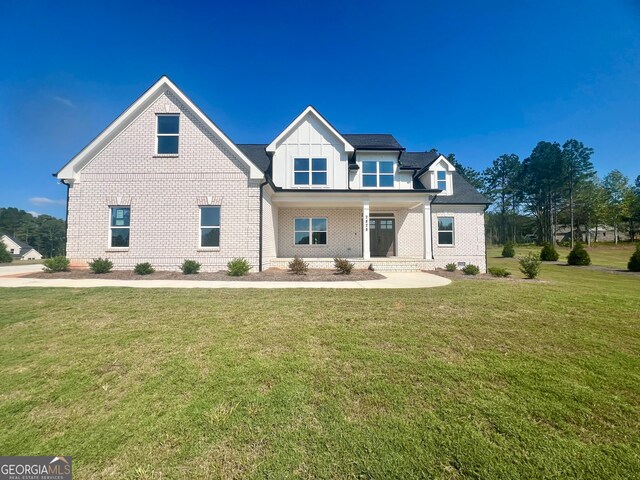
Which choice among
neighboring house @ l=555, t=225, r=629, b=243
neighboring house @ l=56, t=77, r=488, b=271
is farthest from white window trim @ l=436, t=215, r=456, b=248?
neighboring house @ l=555, t=225, r=629, b=243

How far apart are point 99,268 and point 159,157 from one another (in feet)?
17.6

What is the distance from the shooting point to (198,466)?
200 cm

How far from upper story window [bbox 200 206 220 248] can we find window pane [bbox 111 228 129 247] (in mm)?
3368

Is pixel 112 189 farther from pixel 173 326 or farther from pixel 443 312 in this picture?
pixel 443 312

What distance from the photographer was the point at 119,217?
1184 centimetres

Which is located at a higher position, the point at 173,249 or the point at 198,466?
the point at 173,249

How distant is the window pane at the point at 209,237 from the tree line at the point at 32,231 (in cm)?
9555

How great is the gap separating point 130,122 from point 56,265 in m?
6.87

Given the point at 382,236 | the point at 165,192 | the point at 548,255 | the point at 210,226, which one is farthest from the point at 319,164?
the point at 548,255

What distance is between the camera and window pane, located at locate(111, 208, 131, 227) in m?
11.8

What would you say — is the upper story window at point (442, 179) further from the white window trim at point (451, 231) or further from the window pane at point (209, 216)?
the window pane at point (209, 216)

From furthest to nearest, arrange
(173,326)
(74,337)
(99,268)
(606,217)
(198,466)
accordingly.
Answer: (606,217), (99,268), (173,326), (74,337), (198,466)

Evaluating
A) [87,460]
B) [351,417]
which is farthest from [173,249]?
[351,417]

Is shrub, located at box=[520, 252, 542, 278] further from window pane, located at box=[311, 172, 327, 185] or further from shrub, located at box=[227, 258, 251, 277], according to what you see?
shrub, located at box=[227, 258, 251, 277]
